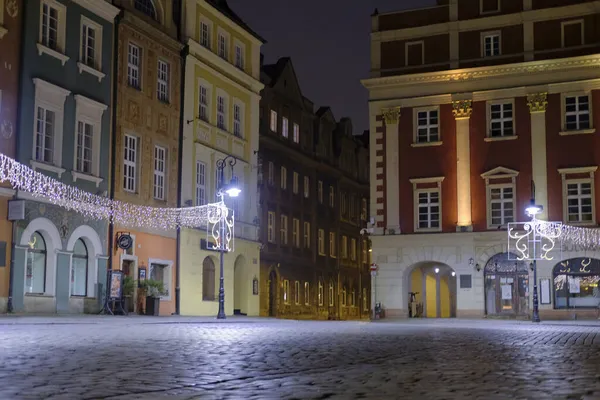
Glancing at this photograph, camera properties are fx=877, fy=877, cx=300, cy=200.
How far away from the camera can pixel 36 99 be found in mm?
31547

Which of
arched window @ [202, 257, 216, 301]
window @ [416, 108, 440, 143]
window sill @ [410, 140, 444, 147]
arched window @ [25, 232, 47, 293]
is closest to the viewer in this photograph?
arched window @ [25, 232, 47, 293]

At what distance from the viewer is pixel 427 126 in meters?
47.1

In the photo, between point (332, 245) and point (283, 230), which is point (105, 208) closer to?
point (283, 230)

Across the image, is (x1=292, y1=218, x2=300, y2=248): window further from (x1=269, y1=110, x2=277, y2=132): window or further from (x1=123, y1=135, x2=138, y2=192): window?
(x1=123, y1=135, x2=138, y2=192): window

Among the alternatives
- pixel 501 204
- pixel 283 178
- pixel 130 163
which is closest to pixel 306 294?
pixel 283 178

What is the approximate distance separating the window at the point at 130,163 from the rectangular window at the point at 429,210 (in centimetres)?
1648

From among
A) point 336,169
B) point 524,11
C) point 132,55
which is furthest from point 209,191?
point 336,169

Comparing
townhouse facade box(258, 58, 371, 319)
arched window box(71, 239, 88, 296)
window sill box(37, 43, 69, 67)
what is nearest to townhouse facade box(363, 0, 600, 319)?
townhouse facade box(258, 58, 371, 319)

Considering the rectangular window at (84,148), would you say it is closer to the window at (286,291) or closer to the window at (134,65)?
the window at (134,65)

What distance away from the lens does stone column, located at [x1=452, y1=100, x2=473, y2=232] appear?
45.5m

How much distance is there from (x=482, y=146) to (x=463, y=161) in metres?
1.26

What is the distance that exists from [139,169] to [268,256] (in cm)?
1782

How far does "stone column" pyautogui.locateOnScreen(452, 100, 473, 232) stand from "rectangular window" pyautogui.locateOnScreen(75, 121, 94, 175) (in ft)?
65.5

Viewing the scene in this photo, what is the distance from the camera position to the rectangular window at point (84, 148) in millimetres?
33844
